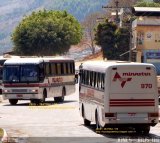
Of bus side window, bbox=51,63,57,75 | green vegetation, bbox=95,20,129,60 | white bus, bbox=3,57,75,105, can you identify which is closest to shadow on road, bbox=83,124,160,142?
white bus, bbox=3,57,75,105

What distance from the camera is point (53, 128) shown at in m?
28.4

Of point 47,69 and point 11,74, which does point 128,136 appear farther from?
point 47,69

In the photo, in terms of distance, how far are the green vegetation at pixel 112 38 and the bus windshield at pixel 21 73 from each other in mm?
70503

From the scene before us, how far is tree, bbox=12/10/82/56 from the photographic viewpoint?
136 m

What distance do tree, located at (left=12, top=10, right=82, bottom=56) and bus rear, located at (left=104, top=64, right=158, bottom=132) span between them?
4288 inches

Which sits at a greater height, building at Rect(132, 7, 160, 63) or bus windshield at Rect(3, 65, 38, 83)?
bus windshield at Rect(3, 65, 38, 83)

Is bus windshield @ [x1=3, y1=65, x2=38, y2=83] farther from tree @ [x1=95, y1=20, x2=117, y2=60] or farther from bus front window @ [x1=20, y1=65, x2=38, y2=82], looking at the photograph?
tree @ [x1=95, y1=20, x2=117, y2=60]

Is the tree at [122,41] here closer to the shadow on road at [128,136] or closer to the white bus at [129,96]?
the shadow on road at [128,136]

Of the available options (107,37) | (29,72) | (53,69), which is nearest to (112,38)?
(107,37)

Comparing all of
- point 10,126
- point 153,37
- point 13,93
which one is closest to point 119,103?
point 10,126

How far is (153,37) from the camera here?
101 m

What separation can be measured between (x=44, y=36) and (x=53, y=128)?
360 ft

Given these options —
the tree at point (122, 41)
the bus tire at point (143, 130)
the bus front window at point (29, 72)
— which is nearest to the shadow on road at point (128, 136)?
the bus tire at point (143, 130)

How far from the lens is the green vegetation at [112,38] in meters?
117
